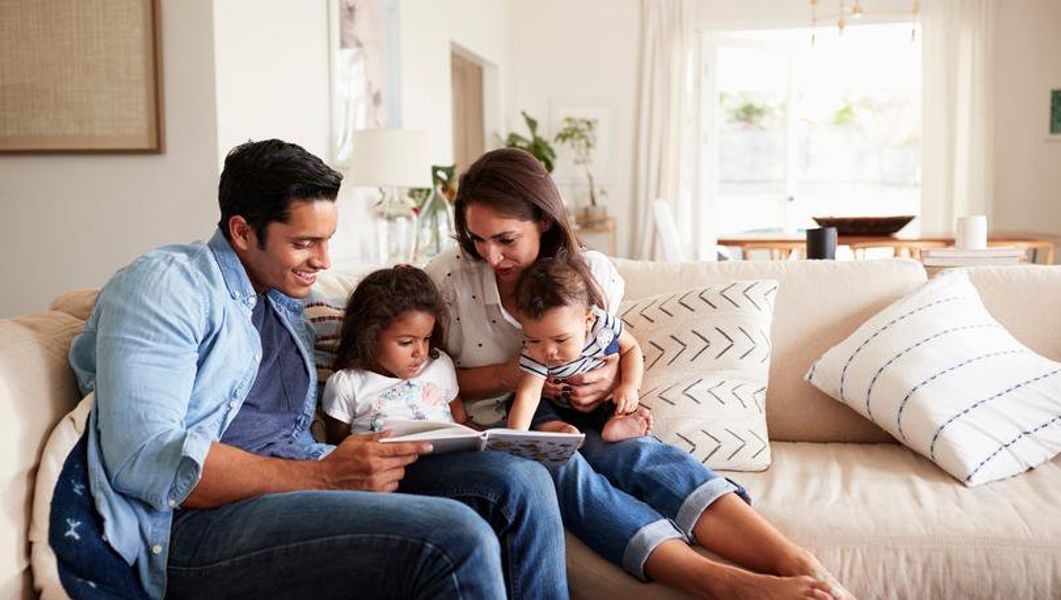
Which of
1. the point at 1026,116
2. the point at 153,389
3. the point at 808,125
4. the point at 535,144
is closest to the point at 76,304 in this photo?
the point at 153,389

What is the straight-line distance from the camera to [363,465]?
1.64 meters

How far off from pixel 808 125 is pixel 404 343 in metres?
8.03

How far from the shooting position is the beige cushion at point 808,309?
2410mm

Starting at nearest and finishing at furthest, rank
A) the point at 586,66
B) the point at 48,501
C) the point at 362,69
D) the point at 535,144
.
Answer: the point at 48,501
the point at 362,69
the point at 535,144
the point at 586,66

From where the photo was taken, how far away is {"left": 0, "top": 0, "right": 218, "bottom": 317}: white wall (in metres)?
3.53

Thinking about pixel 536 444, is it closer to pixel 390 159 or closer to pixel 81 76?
pixel 81 76

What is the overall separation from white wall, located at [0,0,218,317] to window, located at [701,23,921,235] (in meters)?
5.25

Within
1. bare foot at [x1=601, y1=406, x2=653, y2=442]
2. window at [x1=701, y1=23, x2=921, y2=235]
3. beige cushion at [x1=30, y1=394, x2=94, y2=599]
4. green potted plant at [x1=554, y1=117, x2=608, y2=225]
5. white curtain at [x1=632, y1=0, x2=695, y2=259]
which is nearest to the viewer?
beige cushion at [x1=30, y1=394, x2=94, y2=599]

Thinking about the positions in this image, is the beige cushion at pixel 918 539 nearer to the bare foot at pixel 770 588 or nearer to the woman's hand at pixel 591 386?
the bare foot at pixel 770 588

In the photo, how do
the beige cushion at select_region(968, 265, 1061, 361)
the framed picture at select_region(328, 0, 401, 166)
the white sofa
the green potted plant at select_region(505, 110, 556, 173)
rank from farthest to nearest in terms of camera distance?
the green potted plant at select_region(505, 110, 556, 173) → the framed picture at select_region(328, 0, 401, 166) → the beige cushion at select_region(968, 265, 1061, 361) → the white sofa

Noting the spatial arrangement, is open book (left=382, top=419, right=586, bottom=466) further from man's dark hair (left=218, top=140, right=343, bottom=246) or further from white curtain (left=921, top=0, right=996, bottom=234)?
white curtain (left=921, top=0, right=996, bottom=234)

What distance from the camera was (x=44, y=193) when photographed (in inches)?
144

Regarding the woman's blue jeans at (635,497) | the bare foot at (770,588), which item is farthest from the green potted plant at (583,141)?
the bare foot at (770,588)

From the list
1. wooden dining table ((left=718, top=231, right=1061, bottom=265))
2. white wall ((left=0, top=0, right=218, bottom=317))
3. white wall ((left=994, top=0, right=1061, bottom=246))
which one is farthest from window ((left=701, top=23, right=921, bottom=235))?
white wall ((left=0, top=0, right=218, bottom=317))
